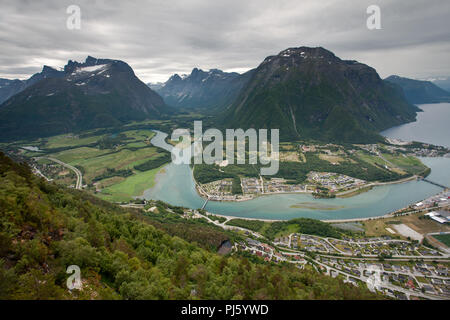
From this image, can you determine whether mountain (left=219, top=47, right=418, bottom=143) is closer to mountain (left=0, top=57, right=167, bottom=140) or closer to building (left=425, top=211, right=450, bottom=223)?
building (left=425, top=211, right=450, bottom=223)

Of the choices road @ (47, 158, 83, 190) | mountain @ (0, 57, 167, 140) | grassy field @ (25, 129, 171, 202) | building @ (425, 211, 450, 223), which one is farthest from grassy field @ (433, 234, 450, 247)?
mountain @ (0, 57, 167, 140)

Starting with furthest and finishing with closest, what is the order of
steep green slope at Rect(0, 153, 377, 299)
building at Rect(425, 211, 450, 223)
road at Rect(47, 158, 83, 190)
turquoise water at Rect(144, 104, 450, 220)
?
road at Rect(47, 158, 83, 190), turquoise water at Rect(144, 104, 450, 220), building at Rect(425, 211, 450, 223), steep green slope at Rect(0, 153, 377, 299)

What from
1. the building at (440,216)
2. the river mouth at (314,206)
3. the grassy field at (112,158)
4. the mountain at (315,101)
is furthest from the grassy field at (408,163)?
the grassy field at (112,158)

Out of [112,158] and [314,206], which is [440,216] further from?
[112,158]

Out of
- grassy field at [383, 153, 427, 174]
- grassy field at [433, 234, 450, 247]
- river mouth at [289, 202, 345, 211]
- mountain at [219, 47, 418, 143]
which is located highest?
mountain at [219, 47, 418, 143]

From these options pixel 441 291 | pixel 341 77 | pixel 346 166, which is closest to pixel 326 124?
pixel 341 77

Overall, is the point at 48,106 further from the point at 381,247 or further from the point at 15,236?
the point at 381,247

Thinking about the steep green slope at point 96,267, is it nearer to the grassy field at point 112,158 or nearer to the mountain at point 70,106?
the grassy field at point 112,158

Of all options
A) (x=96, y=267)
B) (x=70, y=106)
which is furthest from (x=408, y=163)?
(x=70, y=106)
